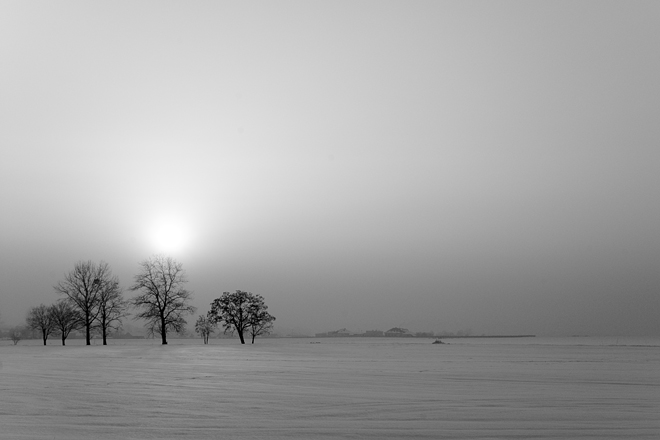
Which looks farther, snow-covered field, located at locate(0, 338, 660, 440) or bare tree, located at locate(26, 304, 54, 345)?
bare tree, located at locate(26, 304, 54, 345)

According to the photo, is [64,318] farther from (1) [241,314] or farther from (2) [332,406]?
(2) [332,406]

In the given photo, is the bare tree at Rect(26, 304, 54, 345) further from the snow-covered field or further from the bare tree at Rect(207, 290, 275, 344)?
the snow-covered field

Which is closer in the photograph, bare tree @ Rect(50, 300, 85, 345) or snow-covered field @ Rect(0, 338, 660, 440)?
snow-covered field @ Rect(0, 338, 660, 440)

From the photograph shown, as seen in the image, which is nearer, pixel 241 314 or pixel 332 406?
pixel 332 406

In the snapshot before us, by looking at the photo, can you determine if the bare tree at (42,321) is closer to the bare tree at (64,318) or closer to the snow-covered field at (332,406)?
the bare tree at (64,318)

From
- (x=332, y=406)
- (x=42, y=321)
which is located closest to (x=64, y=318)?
(x=42, y=321)

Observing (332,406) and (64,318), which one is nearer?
(332,406)

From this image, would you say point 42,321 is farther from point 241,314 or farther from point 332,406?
point 332,406

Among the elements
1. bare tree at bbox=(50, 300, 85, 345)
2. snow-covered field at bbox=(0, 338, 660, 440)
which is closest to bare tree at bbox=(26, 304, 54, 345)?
Result: bare tree at bbox=(50, 300, 85, 345)

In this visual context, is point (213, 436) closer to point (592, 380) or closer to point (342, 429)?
point (342, 429)

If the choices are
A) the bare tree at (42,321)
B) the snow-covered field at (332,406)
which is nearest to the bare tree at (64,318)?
the bare tree at (42,321)

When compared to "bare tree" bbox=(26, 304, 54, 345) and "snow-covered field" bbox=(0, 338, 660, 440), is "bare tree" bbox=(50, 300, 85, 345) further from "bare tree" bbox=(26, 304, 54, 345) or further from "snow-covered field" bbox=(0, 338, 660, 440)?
"snow-covered field" bbox=(0, 338, 660, 440)

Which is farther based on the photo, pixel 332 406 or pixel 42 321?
pixel 42 321

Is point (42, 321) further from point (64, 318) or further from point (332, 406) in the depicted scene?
point (332, 406)
